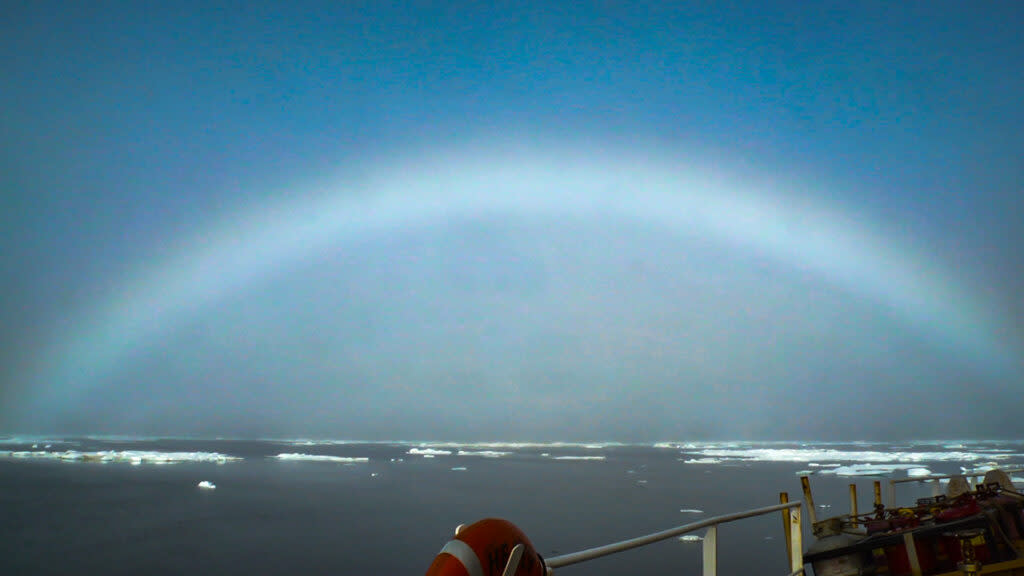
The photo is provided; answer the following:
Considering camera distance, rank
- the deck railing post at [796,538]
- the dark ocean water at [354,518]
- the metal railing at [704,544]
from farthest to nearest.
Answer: the dark ocean water at [354,518] < the deck railing post at [796,538] < the metal railing at [704,544]

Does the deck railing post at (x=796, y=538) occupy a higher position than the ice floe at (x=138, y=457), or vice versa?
the deck railing post at (x=796, y=538)

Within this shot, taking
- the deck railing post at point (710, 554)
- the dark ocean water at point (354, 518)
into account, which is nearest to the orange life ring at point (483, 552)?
the deck railing post at point (710, 554)

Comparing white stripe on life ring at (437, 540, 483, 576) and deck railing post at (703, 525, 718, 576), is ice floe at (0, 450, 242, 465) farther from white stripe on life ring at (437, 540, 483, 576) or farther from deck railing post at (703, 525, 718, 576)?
white stripe on life ring at (437, 540, 483, 576)

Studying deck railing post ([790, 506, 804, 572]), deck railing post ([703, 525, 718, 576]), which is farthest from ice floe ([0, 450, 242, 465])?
deck railing post ([703, 525, 718, 576])

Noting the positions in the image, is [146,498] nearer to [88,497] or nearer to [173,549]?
[88,497]

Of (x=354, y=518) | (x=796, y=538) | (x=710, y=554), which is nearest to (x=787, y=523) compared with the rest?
(x=796, y=538)

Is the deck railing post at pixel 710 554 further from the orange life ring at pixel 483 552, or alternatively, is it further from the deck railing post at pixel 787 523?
the deck railing post at pixel 787 523
